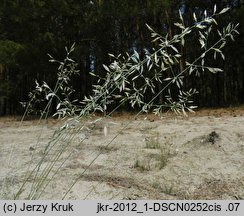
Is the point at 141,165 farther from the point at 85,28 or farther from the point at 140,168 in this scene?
the point at 85,28

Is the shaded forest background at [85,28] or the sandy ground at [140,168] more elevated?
the shaded forest background at [85,28]

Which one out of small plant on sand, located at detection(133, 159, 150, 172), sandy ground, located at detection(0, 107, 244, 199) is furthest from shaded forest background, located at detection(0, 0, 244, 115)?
small plant on sand, located at detection(133, 159, 150, 172)

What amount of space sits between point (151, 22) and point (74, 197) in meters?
12.0

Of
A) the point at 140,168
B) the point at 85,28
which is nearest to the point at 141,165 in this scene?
the point at 140,168

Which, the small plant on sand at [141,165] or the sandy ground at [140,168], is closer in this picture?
the sandy ground at [140,168]

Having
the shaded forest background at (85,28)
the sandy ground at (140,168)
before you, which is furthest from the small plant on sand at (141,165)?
the shaded forest background at (85,28)

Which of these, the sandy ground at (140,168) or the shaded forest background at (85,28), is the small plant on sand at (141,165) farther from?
the shaded forest background at (85,28)

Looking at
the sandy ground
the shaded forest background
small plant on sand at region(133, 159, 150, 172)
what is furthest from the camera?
the shaded forest background

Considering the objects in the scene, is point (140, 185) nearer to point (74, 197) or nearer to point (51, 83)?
point (74, 197)

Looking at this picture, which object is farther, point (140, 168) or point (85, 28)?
point (85, 28)

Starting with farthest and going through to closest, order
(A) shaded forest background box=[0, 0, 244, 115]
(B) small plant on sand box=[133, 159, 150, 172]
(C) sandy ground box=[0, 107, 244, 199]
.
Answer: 1. (A) shaded forest background box=[0, 0, 244, 115]
2. (B) small plant on sand box=[133, 159, 150, 172]
3. (C) sandy ground box=[0, 107, 244, 199]

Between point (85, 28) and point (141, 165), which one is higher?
point (85, 28)

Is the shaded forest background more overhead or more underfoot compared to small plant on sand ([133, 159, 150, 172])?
more overhead

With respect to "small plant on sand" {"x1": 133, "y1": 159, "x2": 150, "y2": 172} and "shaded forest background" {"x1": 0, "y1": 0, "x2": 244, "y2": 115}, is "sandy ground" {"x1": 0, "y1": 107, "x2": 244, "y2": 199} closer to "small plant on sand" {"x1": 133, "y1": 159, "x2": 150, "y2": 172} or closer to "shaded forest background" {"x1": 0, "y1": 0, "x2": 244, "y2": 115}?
"small plant on sand" {"x1": 133, "y1": 159, "x2": 150, "y2": 172}
